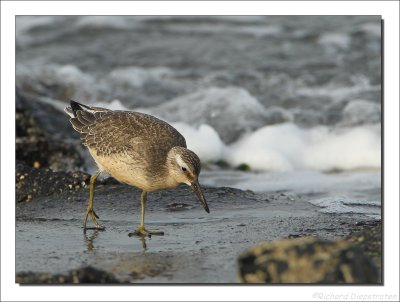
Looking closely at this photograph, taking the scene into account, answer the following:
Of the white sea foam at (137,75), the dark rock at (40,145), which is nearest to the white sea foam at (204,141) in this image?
the dark rock at (40,145)

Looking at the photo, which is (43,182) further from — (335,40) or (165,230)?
(335,40)

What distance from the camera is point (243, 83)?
681 inches

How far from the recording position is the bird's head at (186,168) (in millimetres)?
8070

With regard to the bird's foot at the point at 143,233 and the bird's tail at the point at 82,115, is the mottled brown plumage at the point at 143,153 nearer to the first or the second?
the bird's tail at the point at 82,115

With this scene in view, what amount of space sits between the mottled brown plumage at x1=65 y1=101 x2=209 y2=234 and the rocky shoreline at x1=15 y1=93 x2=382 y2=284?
0.55 m

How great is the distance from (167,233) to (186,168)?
0.84 meters

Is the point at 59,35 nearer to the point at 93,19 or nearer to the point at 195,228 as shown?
the point at 93,19

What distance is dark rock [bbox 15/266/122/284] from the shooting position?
6.60m

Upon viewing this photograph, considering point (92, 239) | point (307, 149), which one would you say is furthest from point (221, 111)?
point (92, 239)

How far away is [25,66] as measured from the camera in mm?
18016

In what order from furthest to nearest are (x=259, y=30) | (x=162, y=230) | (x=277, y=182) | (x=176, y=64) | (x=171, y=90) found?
1. (x=259, y=30)
2. (x=176, y=64)
3. (x=171, y=90)
4. (x=277, y=182)
5. (x=162, y=230)

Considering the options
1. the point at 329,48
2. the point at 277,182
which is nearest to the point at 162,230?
the point at 277,182

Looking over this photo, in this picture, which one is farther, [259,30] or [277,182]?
Answer: [259,30]

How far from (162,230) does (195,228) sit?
373mm
